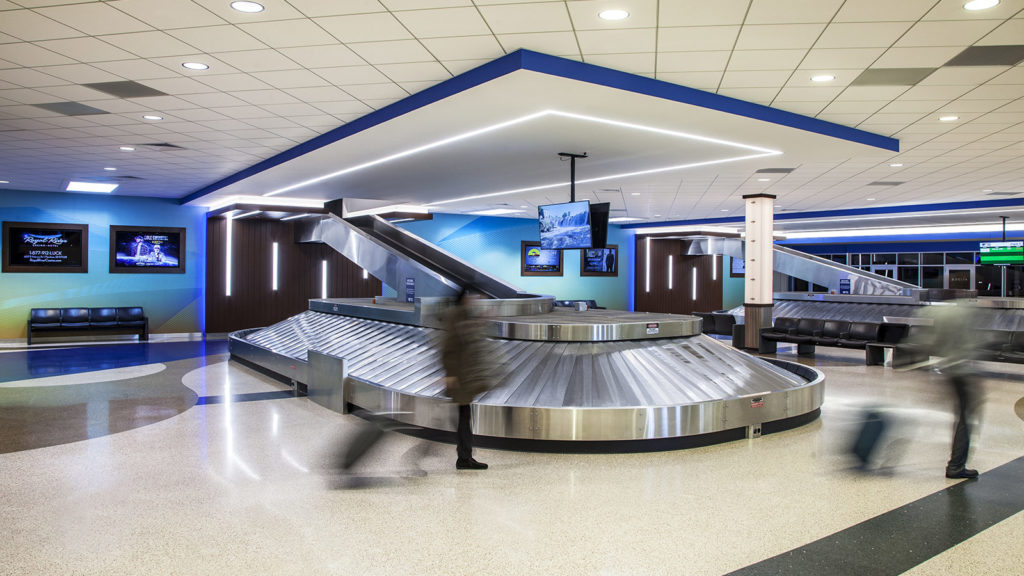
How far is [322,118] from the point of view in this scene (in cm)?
825

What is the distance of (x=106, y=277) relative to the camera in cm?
1583

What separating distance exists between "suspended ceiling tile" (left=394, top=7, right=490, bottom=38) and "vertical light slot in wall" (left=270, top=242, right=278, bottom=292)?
43.7ft

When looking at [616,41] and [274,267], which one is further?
[274,267]

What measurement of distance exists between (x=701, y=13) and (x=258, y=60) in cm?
403

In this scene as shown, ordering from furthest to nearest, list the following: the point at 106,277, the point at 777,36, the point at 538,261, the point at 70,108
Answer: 1. the point at 538,261
2. the point at 106,277
3. the point at 70,108
4. the point at 777,36

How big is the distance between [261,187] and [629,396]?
1065 centimetres

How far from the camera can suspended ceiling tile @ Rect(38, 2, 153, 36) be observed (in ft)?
15.7

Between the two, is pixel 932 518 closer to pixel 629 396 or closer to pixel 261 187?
pixel 629 396

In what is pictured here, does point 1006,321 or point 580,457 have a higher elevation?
point 1006,321

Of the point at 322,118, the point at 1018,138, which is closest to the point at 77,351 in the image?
the point at 322,118

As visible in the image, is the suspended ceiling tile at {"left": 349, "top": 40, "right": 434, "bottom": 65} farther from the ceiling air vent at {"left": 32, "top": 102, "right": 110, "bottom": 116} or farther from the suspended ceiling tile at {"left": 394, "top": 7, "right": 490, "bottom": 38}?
the ceiling air vent at {"left": 32, "top": 102, "right": 110, "bottom": 116}

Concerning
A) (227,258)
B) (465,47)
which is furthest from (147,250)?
(465,47)

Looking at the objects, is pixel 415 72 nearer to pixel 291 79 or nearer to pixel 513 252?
pixel 291 79

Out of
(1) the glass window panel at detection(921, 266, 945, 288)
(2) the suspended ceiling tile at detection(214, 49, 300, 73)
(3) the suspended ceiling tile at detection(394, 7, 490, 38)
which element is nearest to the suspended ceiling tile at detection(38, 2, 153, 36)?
(2) the suspended ceiling tile at detection(214, 49, 300, 73)
